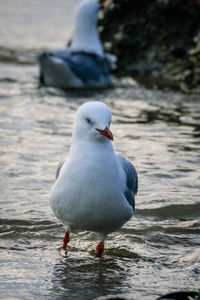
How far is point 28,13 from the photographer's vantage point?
1889 centimetres

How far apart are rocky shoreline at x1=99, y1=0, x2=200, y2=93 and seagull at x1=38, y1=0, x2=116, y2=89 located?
92cm

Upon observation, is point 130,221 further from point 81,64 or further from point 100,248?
point 81,64

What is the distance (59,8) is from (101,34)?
6.71m

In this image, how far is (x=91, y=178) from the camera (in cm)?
436

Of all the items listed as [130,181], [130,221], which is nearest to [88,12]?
[130,221]

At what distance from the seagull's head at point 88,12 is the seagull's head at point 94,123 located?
756cm

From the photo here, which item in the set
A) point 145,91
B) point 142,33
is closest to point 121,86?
point 145,91

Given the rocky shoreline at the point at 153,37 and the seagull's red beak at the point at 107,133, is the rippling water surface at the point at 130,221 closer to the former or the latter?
the seagull's red beak at the point at 107,133

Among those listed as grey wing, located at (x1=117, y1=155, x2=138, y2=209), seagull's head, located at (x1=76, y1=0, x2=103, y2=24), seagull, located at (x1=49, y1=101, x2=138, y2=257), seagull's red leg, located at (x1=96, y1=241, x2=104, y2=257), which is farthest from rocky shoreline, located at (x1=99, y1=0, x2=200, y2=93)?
seagull, located at (x1=49, y1=101, x2=138, y2=257)

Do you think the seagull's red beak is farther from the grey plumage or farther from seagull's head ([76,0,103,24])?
seagull's head ([76,0,103,24])

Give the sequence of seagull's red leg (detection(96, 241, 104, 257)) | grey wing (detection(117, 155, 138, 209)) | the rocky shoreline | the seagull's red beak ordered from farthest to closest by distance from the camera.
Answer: the rocky shoreline, seagull's red leg (detection(96, 241, 104, 257)), grey wing (detection(117, 155, 138, 209)), the seagull's red beak

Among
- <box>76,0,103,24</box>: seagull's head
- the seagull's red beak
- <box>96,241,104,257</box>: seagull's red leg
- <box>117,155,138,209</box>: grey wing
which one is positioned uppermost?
<box>76,0,103,24</box>: seagull's head

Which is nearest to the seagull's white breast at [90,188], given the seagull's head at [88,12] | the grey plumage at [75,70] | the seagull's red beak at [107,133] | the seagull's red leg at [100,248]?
the seagull's red beak at [107,133]

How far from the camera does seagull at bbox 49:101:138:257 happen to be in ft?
14.3
